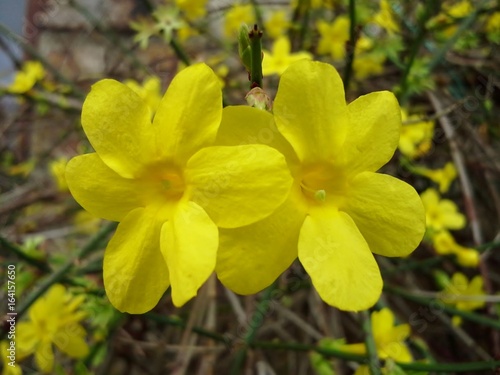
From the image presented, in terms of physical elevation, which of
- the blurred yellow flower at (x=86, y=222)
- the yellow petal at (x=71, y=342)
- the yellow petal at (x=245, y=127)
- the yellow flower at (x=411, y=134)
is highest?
the yellow petal at (x=245, y=127)

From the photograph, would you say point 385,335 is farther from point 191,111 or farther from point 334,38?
point 334,38

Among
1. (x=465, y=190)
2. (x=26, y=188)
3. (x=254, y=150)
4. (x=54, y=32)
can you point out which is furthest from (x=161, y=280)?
(x=54, y=32)

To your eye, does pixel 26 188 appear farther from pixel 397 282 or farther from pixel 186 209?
pixel 186 209

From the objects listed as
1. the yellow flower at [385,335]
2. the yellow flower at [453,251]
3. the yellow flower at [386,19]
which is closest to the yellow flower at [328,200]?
the yellow flower at [385,335]

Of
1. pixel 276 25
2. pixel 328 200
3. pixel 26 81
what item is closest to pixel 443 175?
pixel 276 25

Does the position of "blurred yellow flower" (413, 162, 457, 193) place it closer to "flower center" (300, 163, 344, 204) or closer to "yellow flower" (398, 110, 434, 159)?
"yellow flower" (398, 110, 434, 159)

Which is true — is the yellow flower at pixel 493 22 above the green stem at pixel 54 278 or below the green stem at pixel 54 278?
above

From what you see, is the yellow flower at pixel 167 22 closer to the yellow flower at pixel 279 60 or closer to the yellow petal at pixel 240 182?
the yellow flower at pixel 279 60

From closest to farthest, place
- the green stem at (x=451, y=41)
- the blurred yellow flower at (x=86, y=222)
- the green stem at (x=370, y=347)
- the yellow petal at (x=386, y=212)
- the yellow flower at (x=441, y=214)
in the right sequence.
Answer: the yellow petal at (x=386, y=212) < the green stem at (x=370, y=347) < the green stem at (x=451, y=41) < the yellow flower at (x=441, y=214) < the blurred yellow flower at (x=86, y=222)
